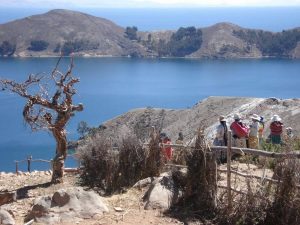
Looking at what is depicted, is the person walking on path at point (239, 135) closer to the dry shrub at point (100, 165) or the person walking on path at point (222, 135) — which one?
the person walking on path at point (222, 135)

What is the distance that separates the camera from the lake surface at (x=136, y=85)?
2082 inches

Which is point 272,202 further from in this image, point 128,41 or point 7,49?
point 128,41

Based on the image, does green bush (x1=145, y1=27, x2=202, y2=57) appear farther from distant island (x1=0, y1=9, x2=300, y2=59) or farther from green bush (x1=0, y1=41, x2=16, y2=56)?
green bush (x1=0, y1=41, x2=16, y2=56)

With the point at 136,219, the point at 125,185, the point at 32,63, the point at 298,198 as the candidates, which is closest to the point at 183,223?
the point at 136,219

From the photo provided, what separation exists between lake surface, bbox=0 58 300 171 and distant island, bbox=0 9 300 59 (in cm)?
573

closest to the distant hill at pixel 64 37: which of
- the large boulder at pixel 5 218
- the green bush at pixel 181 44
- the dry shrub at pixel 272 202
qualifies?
the green bush at pixel 181 44

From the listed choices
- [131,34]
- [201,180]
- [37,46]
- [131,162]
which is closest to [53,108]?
[131,162]

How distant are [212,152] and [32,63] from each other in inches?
4215

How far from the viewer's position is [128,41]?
456ft

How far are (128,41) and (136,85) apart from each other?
179 ft

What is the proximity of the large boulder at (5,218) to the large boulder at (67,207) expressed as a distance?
319mm

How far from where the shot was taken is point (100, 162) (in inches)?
311

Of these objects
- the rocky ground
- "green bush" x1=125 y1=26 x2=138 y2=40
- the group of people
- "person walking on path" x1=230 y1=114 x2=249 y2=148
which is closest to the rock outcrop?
the group of people

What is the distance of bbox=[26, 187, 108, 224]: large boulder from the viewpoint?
5.93 meters
